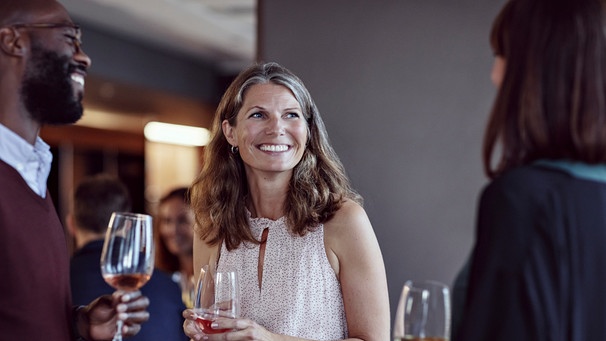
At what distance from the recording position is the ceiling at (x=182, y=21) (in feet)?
22.2

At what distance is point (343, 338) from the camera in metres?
2.26

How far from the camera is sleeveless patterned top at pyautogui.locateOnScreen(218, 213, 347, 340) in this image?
225 centimetres

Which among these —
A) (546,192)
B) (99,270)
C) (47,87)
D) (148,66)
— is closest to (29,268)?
(47,87)

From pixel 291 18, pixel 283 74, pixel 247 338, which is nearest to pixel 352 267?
pixel 247 338

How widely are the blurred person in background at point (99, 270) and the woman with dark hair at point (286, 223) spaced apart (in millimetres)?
558

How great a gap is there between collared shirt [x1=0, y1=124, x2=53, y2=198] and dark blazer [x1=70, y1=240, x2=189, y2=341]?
112cm

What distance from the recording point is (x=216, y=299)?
1862 mm

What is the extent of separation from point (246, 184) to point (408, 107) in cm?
108

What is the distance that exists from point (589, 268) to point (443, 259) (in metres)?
2.10

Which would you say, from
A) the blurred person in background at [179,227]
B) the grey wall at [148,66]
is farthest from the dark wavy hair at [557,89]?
the grey wall at [148,66]

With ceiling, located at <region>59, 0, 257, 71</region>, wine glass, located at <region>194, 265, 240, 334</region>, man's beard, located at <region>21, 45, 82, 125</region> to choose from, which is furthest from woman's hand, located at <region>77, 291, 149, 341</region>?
ceiling, located at <region>59, 0, 257, 71</region>

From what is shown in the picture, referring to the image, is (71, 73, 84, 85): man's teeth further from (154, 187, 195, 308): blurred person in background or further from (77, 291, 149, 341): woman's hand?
(154, 187, 195, 308): blurred person in background

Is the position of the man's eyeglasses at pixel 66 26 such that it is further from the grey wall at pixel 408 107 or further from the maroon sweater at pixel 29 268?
the grey wall at pixel 408 107

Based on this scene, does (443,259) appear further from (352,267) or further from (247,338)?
(247,338)
